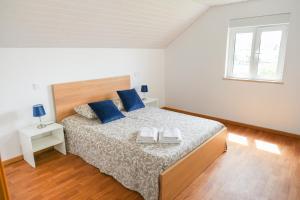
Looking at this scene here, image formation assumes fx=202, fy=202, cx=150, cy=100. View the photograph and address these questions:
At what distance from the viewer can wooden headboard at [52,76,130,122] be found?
307cm

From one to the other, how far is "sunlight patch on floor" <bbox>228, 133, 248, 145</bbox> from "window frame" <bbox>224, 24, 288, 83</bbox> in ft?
3.58

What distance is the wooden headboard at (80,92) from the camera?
3066 mm

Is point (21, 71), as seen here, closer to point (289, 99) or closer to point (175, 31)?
point (175, 31)

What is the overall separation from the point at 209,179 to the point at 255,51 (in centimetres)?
250

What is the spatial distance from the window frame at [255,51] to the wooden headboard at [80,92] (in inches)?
84.0

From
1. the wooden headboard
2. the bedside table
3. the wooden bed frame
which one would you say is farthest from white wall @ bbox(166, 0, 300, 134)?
the bedside table

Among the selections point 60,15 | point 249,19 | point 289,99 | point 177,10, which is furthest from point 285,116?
point 60,15

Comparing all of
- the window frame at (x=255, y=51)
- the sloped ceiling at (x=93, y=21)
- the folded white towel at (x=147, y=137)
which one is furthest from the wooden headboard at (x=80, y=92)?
the window frame at (x=255, y=51)

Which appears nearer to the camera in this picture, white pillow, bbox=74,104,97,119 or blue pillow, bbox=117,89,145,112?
white pillow, bbox=74,104,97,119

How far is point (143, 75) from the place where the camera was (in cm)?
450

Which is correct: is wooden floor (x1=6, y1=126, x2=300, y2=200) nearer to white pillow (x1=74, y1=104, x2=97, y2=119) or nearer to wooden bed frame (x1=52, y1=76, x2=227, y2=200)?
wooden bed frame (x1=52, y1=76, x2=227, y2=200)

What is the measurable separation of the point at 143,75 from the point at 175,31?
1.15 meters

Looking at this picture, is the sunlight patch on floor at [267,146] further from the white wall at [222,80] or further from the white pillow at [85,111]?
the white pillow at [85,111]

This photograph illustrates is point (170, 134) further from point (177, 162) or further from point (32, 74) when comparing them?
point (32, 74)
